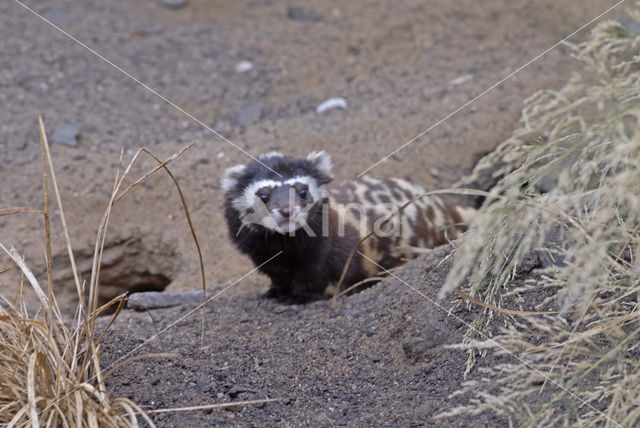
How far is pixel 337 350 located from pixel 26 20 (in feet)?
21.1

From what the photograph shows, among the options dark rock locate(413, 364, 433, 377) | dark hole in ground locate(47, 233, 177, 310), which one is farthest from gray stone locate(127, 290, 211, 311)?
dark rock locate(413, 364, 433, 377)

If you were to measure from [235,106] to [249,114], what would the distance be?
0.27m

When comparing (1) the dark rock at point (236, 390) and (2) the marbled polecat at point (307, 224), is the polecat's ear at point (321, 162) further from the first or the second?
(1) the dark rock at point (236, 390)

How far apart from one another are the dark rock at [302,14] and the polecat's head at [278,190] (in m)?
4.28

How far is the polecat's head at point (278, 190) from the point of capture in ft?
13.3

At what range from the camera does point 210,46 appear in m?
7.82

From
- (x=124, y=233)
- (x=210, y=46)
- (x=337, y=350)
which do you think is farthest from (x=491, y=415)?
(x=210, y=46)

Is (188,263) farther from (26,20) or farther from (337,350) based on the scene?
(26,20)

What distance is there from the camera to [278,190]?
4.18m

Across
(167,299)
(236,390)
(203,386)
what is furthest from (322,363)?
(167,299)

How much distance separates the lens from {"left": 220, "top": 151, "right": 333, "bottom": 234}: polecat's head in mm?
4066

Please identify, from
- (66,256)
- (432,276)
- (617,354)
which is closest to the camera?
(617,354)

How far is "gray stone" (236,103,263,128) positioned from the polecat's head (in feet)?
7.34

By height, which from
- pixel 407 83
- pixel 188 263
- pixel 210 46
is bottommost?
pixel 188 263
